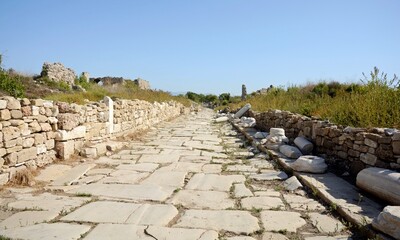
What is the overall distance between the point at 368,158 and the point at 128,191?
322cm

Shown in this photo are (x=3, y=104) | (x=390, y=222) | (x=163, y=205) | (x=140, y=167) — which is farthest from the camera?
(x=140, y=167)

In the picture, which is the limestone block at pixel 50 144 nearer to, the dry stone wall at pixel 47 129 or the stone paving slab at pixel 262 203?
the dry stone wall at pixel 47 129

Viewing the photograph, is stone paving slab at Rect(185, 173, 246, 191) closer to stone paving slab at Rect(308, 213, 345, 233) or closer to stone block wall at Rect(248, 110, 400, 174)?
stone paving slab at Rect(308, 213, 345, 233)

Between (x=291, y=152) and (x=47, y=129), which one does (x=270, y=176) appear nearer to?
(x=291, y=152)

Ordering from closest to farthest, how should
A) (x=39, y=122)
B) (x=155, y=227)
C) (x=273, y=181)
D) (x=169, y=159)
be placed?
(x=155, y=227)
(x=273, y=181)
(x=39, y=122)
(x=169, y=159)

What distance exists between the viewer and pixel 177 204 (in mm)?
3570

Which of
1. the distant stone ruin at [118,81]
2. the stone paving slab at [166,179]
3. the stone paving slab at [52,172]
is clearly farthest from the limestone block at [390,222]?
the distant stone ruin at [118,81]

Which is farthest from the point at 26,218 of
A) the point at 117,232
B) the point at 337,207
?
the point at 337,207

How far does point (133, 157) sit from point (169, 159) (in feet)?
2.53

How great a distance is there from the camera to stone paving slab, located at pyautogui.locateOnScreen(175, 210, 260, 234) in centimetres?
289

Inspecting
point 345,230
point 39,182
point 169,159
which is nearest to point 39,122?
point 39,182

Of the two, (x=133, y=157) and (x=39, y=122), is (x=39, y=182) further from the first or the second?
(x=133, y=157)

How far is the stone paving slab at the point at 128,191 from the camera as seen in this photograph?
3807 mm

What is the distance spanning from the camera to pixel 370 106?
17.2ft
